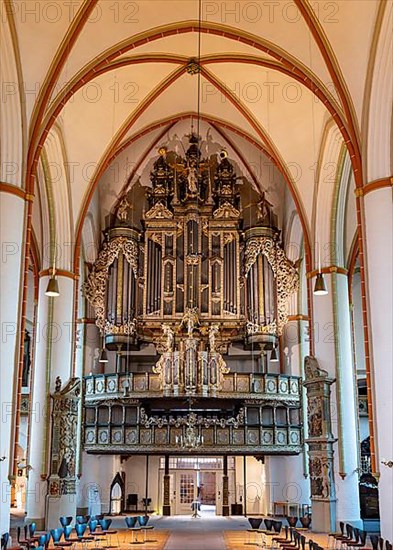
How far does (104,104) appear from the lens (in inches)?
770

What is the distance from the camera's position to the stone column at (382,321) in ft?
42.2

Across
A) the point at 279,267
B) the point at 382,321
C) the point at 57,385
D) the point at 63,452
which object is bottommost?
the point at 63,452

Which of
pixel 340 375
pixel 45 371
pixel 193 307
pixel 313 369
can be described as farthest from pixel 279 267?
pixel 45 371

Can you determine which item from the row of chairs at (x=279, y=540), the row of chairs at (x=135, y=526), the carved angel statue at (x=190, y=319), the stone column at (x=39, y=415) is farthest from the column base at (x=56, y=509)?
the carved angel statue at (x=190, y=319)

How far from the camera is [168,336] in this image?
21484 millimetres

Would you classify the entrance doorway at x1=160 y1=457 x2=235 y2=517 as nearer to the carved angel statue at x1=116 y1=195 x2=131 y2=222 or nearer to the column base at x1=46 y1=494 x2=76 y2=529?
the column base at x1=46 y1=494 x2=76 y2=529

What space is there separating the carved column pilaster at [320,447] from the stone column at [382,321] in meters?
4.94

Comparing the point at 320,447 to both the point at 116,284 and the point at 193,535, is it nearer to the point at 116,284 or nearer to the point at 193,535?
the point at 193,535

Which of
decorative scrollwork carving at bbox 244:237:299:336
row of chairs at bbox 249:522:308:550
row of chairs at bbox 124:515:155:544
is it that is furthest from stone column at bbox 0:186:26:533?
decorative scrollwork carving at bbox 244:237:299:336

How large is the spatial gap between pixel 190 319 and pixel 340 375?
5323 mm

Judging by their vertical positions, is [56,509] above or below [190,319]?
Result: below

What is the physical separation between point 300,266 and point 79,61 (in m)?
11.3

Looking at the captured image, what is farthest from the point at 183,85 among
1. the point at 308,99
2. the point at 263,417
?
the point at 263,417

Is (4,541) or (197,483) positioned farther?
(197,483)
